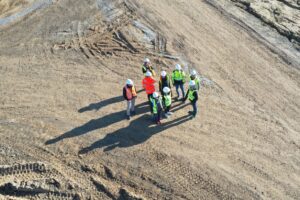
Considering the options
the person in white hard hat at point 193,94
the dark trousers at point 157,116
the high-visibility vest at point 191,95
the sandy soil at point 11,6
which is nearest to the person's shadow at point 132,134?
the dark trousers at point 157,116

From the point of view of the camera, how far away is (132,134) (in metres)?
16.1

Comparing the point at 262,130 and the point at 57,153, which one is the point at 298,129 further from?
the point at 57,153

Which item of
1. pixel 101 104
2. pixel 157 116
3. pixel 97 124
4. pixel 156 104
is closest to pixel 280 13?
pixel 157 116

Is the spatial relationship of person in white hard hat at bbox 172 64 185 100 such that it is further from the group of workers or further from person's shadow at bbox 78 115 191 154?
person's shadow at bbox 78 115 191 154

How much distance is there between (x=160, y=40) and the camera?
67.1ft

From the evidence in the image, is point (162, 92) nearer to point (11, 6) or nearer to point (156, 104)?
point (156, 104)

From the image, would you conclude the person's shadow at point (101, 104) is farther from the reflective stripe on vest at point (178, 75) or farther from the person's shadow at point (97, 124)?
the reflective stripe on vest at point (178, 75)

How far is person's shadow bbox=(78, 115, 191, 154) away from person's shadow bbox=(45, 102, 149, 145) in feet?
1.65

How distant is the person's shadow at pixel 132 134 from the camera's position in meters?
15.8

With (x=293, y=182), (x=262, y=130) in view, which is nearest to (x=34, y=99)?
(x=262, y=130)

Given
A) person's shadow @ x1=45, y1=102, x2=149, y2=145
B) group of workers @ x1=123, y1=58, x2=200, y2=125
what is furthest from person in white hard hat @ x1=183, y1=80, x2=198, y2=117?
person's shadow @ x1=45, y1=102, x2=149, y2=145

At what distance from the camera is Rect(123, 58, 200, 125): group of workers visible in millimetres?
15914

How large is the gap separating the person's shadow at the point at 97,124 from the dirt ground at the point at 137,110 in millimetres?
39

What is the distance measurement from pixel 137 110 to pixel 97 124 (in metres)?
1.77
